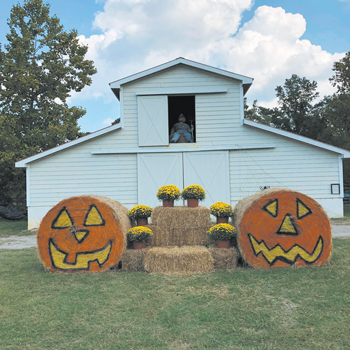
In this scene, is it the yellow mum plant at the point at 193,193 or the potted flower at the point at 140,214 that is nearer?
the potted flower at the point at 140,214

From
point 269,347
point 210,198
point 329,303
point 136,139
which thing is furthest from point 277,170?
point 269,347

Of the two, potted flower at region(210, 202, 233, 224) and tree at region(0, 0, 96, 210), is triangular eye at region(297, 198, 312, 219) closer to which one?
potted flower at region(210, 202, 233, 224)

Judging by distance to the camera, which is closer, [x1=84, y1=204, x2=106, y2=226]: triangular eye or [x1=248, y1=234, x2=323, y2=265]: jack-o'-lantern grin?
[x1=248, y1=234, x2=323, y2=265]: jack-o'-lantern grin

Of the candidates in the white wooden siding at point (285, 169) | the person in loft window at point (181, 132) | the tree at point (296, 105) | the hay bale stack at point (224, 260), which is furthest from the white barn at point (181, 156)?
the tree at point (296, 105)

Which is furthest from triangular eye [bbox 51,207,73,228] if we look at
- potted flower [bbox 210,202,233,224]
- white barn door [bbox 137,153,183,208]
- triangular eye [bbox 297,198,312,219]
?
white barn door [bbox 137,153,183,208]

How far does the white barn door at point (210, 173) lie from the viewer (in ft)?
38.6

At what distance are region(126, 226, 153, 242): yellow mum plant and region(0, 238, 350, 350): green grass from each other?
67 centimetres

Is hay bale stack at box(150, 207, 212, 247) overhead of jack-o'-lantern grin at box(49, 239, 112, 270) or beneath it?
overhead

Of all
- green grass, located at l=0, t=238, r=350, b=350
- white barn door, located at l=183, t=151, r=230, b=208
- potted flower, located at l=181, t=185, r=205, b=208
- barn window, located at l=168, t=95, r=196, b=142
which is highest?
barn window, located at l=168, t=95, r=196, b=142

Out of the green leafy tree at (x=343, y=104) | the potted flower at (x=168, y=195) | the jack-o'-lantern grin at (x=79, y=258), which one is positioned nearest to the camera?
the jack-o'-lantern grin at (x=79, y=258)

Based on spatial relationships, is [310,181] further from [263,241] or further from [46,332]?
[46,332]

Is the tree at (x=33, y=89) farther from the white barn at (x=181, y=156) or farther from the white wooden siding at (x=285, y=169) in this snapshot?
the white wooden siding at (x=285, y=169)

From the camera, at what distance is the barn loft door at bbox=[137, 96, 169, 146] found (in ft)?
39.0

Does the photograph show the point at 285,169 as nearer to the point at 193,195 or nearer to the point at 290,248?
the point at 193,195
